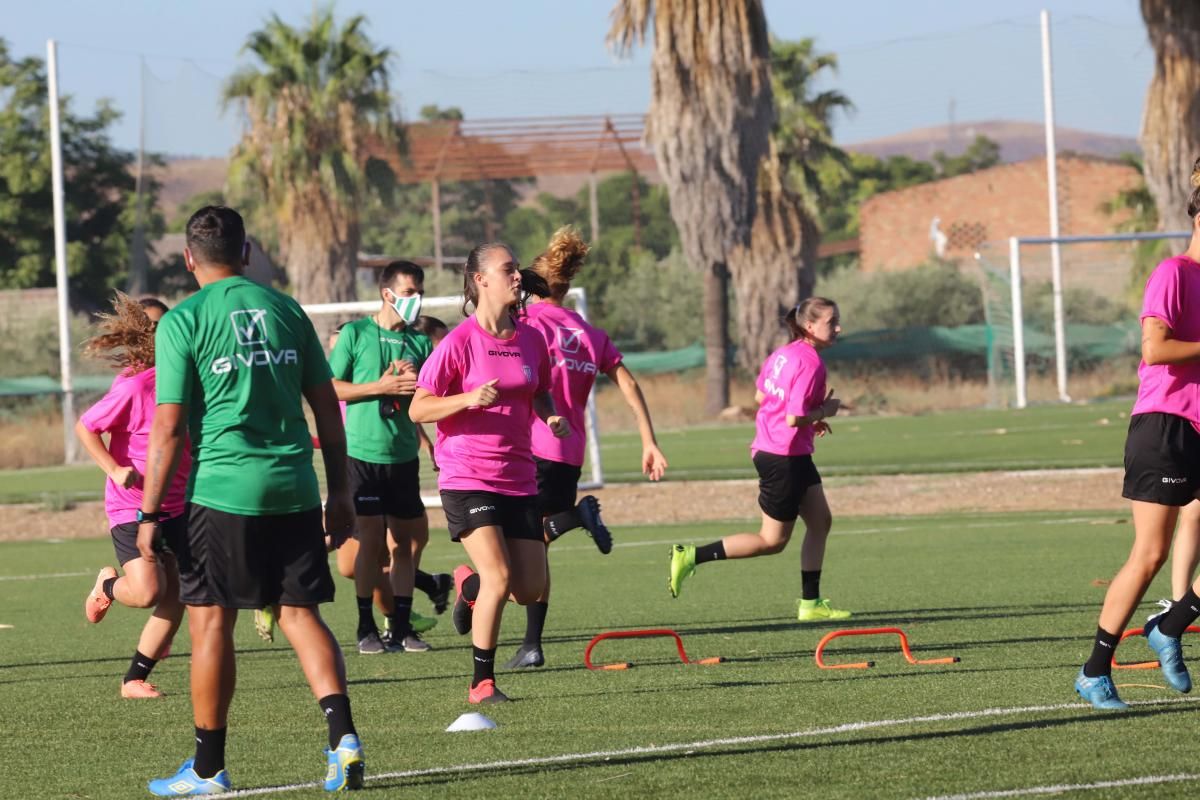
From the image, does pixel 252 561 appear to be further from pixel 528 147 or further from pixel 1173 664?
pixel 528 147

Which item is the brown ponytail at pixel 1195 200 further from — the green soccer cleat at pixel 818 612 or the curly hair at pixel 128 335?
the curly hair at pixel 128 335

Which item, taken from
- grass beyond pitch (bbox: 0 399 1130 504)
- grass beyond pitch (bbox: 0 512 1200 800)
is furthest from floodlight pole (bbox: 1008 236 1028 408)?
grass beyond pitch (bbox: 0 512 1200 800)

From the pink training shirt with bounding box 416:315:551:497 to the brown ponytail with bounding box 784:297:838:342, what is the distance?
323 centimetres

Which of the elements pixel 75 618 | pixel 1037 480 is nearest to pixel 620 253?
pixel 1037 480

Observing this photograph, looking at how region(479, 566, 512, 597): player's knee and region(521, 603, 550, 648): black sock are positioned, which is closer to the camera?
region(479, 566, 512, 597): player's knee

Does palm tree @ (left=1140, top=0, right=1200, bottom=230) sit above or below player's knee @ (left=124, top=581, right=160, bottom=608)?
above

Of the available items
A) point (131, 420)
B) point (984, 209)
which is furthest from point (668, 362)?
point (131, 420)

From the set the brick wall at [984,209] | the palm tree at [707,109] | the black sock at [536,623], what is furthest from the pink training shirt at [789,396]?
the brick wall at [984,209]

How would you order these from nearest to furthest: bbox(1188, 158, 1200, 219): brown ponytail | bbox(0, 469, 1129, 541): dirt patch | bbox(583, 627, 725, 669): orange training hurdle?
bbox(1188, 158, 1200, 219): brown ponytail, bbox(583, 627, 725, 669): orange training hurdle, bbox(0, 469, 1129, 541): dirt patch

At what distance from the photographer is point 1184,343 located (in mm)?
7613

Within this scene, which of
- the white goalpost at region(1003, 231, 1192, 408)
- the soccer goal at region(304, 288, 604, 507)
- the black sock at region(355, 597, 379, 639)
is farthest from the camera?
the white goalpost at region(1003, 231, 1192, 408)

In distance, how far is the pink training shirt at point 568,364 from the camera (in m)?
10.3

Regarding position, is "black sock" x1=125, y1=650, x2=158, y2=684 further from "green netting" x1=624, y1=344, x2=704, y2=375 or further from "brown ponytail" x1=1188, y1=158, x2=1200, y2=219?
"green netting" x1=624, y1=344, x2=704, y2=375

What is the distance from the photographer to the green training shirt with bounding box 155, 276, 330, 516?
21.1 feet
